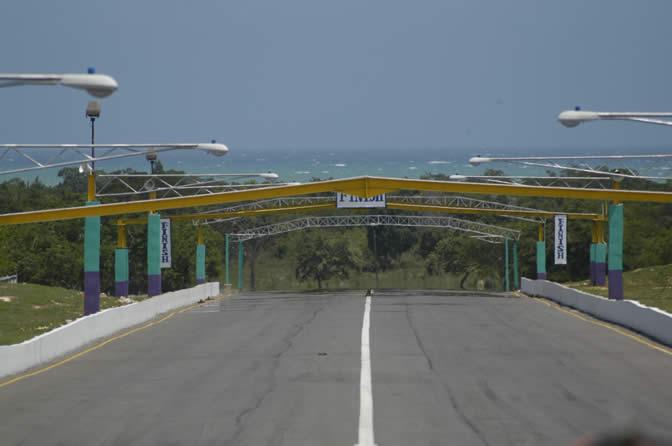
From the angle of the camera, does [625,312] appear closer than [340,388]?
No

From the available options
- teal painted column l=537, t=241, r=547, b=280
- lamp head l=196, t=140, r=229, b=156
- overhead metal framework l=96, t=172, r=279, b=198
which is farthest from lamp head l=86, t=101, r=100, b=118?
teal painted column l=537, t=241, r=547, b=280

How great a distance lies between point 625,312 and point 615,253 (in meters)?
15.3

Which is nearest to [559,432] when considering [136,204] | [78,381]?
[78,381]

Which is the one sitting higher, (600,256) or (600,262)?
(600,256)

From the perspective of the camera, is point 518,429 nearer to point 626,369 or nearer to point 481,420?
point 481,420

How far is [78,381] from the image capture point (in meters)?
18.6

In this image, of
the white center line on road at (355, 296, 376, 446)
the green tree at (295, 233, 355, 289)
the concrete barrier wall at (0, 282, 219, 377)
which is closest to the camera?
the white center line on road at (355, 296, 376, 446)

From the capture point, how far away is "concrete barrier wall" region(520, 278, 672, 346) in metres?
25.4

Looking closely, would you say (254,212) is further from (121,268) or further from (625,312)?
(625,312)

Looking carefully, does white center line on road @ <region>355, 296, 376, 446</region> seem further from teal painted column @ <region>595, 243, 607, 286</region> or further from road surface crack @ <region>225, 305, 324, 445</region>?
teal painted column @ <region>595, 243, 607, 286</region>

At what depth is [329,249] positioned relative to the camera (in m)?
107

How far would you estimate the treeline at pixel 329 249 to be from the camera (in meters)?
89.4

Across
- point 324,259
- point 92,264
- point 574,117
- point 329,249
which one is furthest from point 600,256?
point 329,249

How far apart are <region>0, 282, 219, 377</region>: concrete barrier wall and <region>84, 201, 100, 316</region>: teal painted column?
7.55 ft
